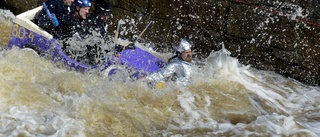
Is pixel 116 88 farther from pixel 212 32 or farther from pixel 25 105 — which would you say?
pixel 212 32

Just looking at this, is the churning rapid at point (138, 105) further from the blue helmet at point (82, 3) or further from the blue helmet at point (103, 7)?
the blue helmet at point (103, 7)

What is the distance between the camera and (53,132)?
4055mm

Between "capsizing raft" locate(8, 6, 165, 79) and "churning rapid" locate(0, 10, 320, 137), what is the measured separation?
0.11m

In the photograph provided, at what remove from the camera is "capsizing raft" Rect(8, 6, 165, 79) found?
532cm

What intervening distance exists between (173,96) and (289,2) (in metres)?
2.76

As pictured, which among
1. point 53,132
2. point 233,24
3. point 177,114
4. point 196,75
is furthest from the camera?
point 233,24

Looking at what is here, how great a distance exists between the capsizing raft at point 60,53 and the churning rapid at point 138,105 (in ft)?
0.37

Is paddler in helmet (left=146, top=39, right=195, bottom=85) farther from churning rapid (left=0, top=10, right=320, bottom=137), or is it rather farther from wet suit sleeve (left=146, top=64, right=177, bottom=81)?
churning rapid (left=0, top=10, right=320, bottom=137)

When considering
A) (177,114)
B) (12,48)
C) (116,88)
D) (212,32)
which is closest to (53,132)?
(116,88)

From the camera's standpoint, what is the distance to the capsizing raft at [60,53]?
5322 mm

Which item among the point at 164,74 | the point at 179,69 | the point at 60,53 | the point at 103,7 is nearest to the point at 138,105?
the point at 164,74

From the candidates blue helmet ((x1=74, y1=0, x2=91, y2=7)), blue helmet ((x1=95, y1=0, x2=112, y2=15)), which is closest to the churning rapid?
blue helmet ((x1=74, y1=0, x2=91, y2=7))

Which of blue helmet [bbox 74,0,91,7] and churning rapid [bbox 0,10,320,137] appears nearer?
churning rapid [bbox 0,10,320,137]

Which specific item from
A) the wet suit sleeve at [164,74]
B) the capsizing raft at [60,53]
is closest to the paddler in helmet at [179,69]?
the wet suit sleeve at [164,74]
